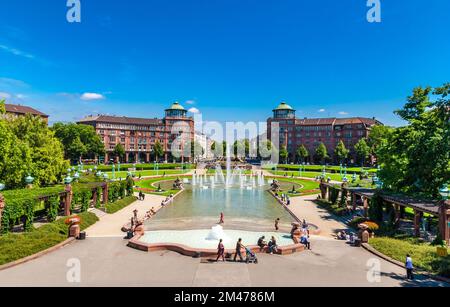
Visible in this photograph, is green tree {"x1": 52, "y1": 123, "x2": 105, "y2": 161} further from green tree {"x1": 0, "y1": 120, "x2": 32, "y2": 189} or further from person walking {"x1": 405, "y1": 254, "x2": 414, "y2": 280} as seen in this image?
person walking {"x1": 405, "y1": 254, "x2": 414, "y2": 280}

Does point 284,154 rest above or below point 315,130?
below

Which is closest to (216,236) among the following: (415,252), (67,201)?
(415,252)

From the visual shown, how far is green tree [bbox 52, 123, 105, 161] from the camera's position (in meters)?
102

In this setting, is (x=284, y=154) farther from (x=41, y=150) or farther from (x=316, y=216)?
(x=41, y=150)

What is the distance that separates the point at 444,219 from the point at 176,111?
5142 inches

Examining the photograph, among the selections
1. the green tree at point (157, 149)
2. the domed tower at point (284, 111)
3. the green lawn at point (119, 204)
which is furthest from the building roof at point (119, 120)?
the green lawn at point (119, 204)

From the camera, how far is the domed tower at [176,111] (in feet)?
472

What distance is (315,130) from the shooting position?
480 ft

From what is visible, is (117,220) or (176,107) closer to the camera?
(117,220)

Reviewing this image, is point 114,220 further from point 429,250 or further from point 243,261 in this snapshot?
point 429,250

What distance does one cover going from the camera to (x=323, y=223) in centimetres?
3359

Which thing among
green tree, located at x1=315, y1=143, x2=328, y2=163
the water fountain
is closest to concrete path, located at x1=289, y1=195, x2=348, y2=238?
the water fountain

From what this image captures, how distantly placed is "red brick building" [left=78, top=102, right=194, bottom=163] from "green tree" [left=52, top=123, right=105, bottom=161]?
Answer: 20.7 m

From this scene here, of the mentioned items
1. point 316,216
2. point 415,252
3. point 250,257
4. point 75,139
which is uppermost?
point 75,139
